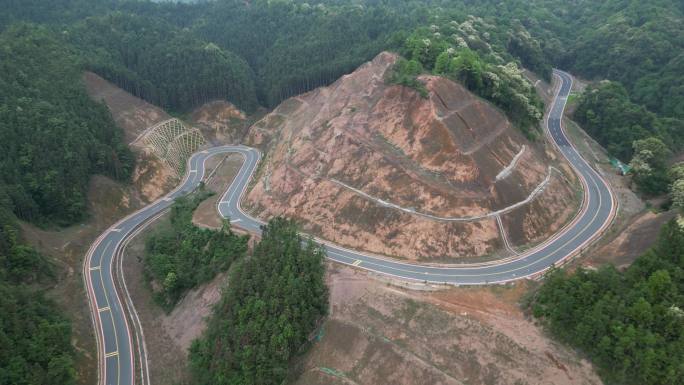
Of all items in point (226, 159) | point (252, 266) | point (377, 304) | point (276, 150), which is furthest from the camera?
point (226, 159)

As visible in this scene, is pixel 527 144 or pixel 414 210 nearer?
pixel 414 210

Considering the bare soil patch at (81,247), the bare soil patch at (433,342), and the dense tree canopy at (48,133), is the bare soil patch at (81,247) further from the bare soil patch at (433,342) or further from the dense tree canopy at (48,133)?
the bare soil patch at (433,342)

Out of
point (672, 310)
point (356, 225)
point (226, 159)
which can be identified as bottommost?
point (226, 159)

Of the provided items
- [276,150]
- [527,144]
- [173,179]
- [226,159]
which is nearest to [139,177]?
[173,179]

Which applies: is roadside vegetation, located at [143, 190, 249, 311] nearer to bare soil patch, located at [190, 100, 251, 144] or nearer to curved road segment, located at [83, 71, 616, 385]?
curved road segment, located at [83, 71, 616, 385]

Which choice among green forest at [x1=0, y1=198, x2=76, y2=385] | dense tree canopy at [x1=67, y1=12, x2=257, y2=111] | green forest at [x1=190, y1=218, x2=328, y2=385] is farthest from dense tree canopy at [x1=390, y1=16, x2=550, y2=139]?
green forest at [x1=0, y1=198, x2=76, y2=385]

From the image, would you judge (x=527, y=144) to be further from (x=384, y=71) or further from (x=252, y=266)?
(x=252, y=266)
